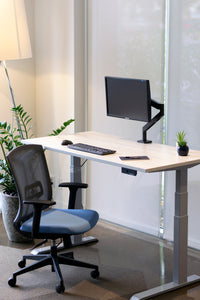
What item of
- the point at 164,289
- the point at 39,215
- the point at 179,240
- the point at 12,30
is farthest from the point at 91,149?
the point at 12,30

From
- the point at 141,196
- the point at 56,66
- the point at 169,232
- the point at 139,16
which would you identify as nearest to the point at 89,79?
the point at 56,66

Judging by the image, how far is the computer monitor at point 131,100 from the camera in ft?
13.6

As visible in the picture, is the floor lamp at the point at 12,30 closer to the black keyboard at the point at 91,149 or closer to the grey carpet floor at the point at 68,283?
the black keyboard at the point at 91,149

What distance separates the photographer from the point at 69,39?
520cm

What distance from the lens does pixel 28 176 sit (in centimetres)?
383

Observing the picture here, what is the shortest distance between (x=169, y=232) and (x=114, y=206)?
0.68 meters

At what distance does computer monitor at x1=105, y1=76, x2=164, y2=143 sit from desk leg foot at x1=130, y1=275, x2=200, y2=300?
114 centimetres

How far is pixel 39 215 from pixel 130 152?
84 cm

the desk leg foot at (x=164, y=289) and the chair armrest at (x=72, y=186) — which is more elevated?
the chair armrest at (x=72, y=186)

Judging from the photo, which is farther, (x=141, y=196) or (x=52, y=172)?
(x=52, y=172)

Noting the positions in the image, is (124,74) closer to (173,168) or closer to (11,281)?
(173,168)

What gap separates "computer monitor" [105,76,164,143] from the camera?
416cm

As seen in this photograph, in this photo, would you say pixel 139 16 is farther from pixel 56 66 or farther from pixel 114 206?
pixel 114 206

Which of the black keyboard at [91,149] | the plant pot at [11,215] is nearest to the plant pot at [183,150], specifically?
the black keyboard at [91,149]
